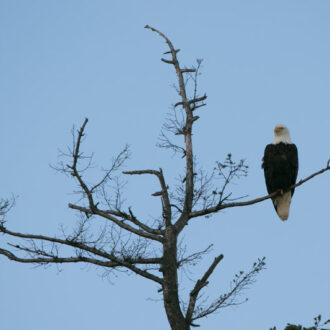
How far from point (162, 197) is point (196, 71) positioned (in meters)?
1.69

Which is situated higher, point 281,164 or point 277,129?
point 277,129

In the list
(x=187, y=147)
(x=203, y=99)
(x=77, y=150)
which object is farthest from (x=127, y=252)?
(x=203, y=99)

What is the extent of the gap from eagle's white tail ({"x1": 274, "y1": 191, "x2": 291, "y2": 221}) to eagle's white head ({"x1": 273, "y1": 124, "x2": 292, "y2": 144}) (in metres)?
0.76

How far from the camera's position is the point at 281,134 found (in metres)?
7.89

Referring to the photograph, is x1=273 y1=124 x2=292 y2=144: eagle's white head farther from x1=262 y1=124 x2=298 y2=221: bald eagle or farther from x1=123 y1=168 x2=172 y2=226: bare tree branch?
x1=123 y1=168 x2=172 y2=226: bare tree branch

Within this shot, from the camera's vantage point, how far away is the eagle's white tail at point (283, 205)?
26.3ft

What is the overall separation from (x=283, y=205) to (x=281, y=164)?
0.76m

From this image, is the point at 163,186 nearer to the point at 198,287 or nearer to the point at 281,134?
the point at 198,287

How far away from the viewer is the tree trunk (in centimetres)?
564

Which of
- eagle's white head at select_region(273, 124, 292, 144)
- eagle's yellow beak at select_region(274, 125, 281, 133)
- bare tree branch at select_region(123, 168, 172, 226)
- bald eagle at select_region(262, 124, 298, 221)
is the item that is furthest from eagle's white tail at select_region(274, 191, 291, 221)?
bare tree branch at select_region(123, 168, 172, 226)

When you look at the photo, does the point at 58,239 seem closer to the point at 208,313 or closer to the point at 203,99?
the point at 208,313

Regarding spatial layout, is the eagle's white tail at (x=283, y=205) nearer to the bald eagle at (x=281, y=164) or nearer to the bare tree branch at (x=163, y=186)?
the bald eagle at (x=281, y=164)

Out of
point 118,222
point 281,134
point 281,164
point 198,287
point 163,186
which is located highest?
point 281,134

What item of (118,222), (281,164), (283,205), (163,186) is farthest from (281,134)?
(118,222)
